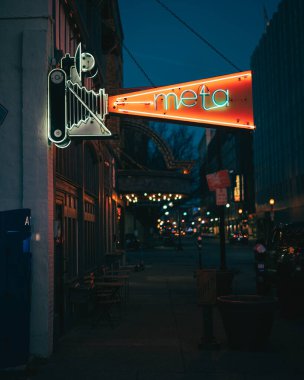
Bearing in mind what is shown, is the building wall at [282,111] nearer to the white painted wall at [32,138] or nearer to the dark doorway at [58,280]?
the dark doorway at [58,280]

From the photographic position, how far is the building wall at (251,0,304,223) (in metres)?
56.7

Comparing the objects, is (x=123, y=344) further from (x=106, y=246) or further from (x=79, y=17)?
(x=106, y=246)

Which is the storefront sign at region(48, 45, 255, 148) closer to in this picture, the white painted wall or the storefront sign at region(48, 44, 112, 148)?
the storefront sign at region(48, 44, 112, 148)

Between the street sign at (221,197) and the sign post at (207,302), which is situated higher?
the street sign at (221,197)

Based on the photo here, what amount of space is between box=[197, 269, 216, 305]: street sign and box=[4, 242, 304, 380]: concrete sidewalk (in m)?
0.77

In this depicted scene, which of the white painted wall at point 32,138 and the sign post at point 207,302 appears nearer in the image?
the white painted wall at point 32,138

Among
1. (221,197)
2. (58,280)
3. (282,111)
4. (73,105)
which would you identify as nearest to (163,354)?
(58,280)

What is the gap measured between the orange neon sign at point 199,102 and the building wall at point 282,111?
4521cm

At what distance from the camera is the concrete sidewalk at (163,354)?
7.36 metres

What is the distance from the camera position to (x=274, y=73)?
216 feet

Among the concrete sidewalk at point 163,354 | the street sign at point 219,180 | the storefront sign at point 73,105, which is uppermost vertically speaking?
the storefront sign at point 73,105

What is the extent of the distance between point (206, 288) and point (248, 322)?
0.83 metres

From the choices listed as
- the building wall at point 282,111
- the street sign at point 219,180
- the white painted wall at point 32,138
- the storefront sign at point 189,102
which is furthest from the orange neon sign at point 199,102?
the building wall at point 282,111

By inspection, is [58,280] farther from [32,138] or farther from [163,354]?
[32,138]
